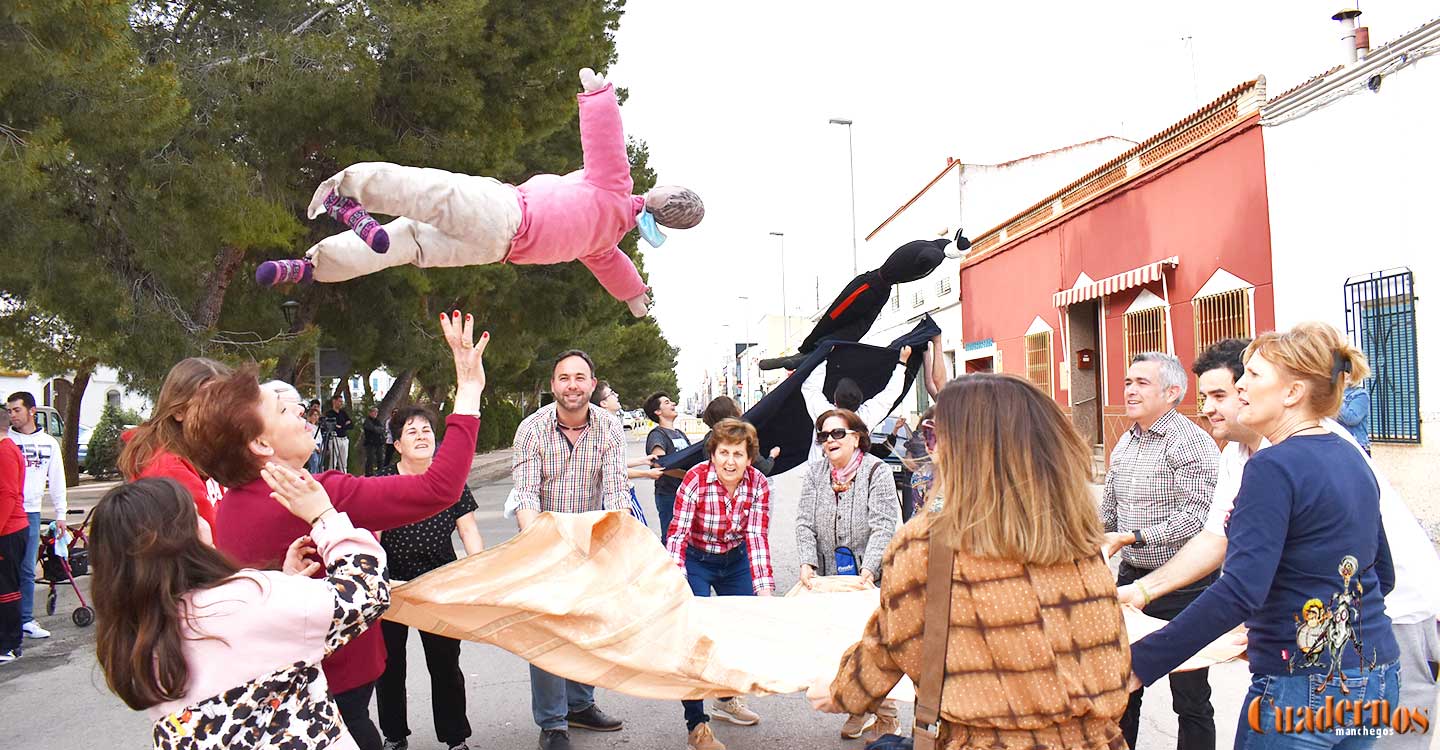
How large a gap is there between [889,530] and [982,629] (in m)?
3.01

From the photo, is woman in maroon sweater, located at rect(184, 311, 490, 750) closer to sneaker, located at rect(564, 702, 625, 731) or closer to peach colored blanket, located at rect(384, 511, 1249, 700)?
peach colored blanket, located at rect(384, 511, 1249, 700)

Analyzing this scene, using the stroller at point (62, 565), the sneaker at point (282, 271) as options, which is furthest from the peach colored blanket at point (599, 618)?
the stroller at point (62, 565)

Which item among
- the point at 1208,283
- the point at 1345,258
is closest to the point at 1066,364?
the point at 1208,283

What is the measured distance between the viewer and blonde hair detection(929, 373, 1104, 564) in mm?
2178

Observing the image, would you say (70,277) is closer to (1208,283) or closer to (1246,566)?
(1246,566)

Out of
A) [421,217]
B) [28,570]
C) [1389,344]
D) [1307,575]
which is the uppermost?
[421,217]

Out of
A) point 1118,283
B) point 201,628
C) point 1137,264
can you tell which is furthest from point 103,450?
point 201,628

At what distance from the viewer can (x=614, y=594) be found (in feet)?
13.0

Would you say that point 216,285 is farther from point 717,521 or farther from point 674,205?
point 674,205

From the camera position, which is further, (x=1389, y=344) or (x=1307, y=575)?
(x=1389, y=344)

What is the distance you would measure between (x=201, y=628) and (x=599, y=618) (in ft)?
5.12

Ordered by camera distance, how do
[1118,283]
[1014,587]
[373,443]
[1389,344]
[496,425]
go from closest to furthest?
[1014,587], [1389,344], [1118,283], [373,443], [496,425]

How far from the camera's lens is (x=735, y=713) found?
5766mm

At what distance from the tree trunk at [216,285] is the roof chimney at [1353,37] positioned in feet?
45.0
